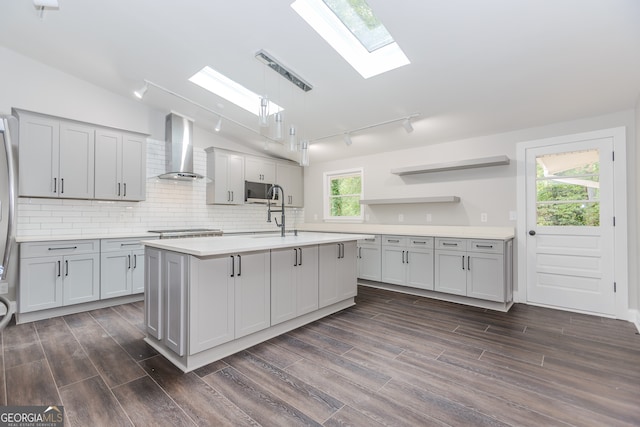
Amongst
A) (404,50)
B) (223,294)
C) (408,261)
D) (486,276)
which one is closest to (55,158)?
(223,294)

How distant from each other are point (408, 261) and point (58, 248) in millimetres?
4418

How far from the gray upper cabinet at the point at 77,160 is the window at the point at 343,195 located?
3333 millimetres

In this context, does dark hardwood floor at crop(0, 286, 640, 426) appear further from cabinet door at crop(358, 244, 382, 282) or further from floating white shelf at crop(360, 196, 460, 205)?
floating white shelf at crop(360, 196, 460, 205)

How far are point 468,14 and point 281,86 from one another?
7.07 feet

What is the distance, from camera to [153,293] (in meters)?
2.65

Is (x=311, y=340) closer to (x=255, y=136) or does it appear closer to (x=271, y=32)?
(x=271, y=32)

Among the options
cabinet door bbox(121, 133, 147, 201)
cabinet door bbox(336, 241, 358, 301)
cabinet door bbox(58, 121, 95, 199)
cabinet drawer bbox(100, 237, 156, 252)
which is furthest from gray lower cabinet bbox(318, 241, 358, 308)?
cabinet door bbox(58, 121, 95, 199)

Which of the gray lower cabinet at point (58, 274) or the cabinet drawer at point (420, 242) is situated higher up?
the cabinet drawer at point (420, 242)

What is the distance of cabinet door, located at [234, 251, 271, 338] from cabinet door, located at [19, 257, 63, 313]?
8.11ft

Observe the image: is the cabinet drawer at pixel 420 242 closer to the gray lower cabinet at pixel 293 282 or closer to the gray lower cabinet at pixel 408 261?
the gray lower cabinet at pixel 408 261

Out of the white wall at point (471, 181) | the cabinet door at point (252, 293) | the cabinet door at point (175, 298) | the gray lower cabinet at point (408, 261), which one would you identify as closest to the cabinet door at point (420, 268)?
the gray lower cabinet at point (408, 261)

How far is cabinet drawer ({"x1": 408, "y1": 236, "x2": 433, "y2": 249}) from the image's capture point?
13.9ft

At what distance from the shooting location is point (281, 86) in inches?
148

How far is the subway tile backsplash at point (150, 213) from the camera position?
149 inches
